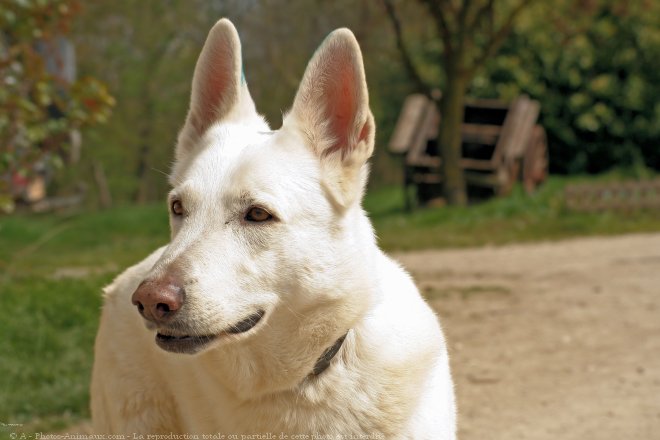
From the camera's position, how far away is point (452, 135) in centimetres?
1408

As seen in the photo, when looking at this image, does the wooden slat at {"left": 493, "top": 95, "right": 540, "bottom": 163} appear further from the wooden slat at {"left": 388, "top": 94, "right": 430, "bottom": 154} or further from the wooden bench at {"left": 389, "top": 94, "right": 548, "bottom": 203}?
the wooden slat at {"left": 388, "top": 94, "right": 430, "bottom": 154}

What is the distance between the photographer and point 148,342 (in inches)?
142

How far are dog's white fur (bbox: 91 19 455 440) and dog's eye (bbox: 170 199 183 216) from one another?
0.10ft

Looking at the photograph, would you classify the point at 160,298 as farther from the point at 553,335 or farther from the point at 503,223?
the point at 503,223

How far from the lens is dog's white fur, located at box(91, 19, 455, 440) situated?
2895 millimetres

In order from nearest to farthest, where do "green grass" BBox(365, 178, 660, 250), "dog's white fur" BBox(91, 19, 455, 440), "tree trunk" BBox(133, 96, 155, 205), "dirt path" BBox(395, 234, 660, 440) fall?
"dog's white fur" BBox(91, 19, 455, 440) → "dirt path" BBox(395, 234, 660, 440) → "green grass" BBox(365, 178, 660, 250) → "tree trunk" BBox(133, 96, 155, 205)

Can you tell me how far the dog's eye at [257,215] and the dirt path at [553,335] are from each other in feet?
7.10

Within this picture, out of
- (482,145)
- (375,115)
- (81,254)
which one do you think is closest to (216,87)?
(81,254)

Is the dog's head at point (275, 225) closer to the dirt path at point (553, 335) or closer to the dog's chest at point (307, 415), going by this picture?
the dog's chest at point (307, 415)

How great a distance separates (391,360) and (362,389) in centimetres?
15

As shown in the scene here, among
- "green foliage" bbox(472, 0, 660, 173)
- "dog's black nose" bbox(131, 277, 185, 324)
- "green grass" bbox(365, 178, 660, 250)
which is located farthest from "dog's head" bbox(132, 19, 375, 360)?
"green foliage" bbox(472, 0, 660, 173)

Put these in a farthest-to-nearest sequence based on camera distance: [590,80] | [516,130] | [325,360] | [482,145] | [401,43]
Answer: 1. [590,80]
2. [482,145]
3. [516,130]
4. [401,43]
5. [325,360]

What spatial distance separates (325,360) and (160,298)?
68 cm

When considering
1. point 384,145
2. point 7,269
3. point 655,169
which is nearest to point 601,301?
point 7,269
